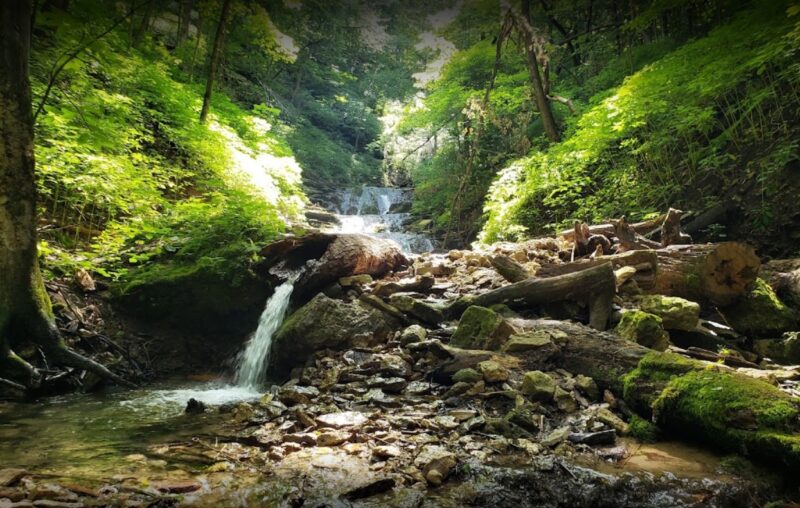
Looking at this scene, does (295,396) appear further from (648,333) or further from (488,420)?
(648,333)

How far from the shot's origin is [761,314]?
A: 4867mm

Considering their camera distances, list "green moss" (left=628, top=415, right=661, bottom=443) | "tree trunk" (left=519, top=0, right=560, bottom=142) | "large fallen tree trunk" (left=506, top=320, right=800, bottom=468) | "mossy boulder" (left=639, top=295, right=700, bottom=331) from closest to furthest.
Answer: "large fallen tree trunk" (left=506, top=320, right=800, bottom=468) < "green moss" (left=628, top=415, right=661, bottom=443) < "mossy boulder" (left=639, top=295, right=700, bottom=331) < "tree trunk" (left=519, top=0, right=560, bottom=142)

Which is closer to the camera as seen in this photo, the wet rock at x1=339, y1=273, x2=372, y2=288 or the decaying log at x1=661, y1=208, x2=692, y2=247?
the decaying log at x1=661, y1=208, x2=692, y2=247

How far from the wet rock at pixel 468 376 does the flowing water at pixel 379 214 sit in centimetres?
1060

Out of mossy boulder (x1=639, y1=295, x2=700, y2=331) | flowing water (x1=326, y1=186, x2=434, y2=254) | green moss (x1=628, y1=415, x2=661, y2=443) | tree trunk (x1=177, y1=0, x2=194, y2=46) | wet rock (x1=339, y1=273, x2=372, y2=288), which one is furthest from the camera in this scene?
flowing water (x1=326, y1=186, x2=434, y2=254)

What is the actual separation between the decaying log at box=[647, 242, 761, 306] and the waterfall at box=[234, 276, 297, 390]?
5.81m

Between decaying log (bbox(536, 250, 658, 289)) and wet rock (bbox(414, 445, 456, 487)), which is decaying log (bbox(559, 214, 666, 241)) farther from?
wet rock (bbox(414, 445, 456, 487))

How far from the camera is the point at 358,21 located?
80.5ft

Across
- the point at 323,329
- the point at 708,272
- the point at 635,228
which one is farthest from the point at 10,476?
the point at 635,228

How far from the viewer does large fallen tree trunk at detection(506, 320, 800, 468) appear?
96.9 inches

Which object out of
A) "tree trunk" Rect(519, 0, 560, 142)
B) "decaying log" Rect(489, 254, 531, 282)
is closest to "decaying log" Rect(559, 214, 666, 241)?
"decaying log" Rect(489, 254, 531, 282)

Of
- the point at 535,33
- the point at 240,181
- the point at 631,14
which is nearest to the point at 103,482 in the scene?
the point at 240,181

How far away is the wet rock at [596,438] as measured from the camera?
9.59 feet

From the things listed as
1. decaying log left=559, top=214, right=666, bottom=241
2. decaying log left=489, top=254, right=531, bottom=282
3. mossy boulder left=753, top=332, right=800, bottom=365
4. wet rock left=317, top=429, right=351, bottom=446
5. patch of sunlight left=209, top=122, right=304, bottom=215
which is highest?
patch of sunlight left=209, top=122, right=304, bottom=215
